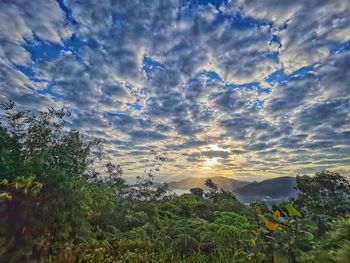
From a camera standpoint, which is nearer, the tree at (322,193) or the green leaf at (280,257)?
the green leaf at (280,257)

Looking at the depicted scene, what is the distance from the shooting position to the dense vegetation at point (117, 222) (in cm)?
657

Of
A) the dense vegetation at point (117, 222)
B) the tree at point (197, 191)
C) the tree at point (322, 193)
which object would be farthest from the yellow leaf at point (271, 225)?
the tree at point (197, 191)

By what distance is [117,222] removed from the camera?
11.2 metres

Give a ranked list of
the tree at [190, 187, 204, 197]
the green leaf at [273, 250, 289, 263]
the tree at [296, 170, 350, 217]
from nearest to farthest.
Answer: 1. the green leaf at [273, 250, 289, 263]
2. the tree at [296, 170, 350, 217]
3. the tree at [190, 187, 204, 197]

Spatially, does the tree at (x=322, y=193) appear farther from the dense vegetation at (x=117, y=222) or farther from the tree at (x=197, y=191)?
the tree at (x=197, y=191)

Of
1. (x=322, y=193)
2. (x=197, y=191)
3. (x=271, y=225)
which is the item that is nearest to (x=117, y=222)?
(x=271, y=225)

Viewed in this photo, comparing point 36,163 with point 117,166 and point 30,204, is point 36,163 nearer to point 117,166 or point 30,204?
point 30,204

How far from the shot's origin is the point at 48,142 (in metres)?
13.4

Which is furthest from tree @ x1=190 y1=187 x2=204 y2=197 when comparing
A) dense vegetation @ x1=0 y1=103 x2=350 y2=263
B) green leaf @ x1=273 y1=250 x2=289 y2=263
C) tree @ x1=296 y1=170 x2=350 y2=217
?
green leaf @ x1=273 y1=250 x2=289 y2=263

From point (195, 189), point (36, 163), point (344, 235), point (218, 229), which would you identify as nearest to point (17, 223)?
point (36, 163)

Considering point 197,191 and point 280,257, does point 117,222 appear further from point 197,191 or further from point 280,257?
point 197,191

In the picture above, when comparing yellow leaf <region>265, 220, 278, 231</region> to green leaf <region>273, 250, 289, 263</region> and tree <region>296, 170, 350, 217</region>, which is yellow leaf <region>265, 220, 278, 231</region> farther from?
tree <region>296, 170, 350, 217</region>

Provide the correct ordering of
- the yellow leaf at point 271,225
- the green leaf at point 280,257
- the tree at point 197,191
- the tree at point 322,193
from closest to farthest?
the green leaf at point 280,257
the yellow leaf at point 271,225
the tree at point 322,193
the tree at point 197,191

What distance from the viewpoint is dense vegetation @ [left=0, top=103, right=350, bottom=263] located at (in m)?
6.57
